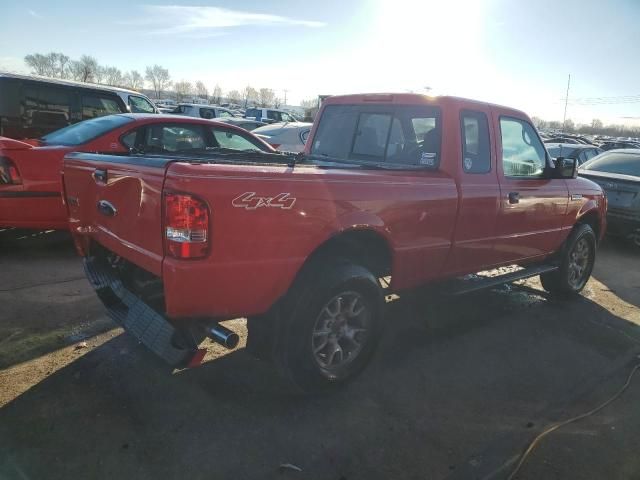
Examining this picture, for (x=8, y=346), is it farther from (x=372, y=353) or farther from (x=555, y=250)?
(x=555, y=250)

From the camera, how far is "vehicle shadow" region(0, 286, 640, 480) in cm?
257

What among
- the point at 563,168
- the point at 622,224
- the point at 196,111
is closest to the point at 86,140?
the point at 563,168

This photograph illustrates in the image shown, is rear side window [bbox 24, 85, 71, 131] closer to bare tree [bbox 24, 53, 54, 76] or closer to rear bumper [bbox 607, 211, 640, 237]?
rear bumper [bbox 607, 211, 640, 237]

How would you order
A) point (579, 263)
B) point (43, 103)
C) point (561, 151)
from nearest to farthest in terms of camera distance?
point (579, 263) → point (43, 103) → point (561, 151)

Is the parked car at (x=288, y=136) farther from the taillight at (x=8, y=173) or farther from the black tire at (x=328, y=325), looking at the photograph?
the black tire at (x=328, y=325)

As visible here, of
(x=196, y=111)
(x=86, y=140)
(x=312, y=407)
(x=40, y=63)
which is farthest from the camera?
(x=40, y=63)

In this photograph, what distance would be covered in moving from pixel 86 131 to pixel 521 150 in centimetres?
480

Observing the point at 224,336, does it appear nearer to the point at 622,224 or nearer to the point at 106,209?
the point at 106,209

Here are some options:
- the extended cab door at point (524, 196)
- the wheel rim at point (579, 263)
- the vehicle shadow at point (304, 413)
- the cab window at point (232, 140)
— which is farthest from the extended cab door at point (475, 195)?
the cab window at point (232, 140)

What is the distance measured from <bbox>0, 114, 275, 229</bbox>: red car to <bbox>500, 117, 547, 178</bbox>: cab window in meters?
2.60

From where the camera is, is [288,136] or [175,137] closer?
[175,137]

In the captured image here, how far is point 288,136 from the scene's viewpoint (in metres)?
10.4

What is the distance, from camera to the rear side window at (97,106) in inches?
314

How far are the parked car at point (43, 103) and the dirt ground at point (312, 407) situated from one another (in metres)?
3.66
